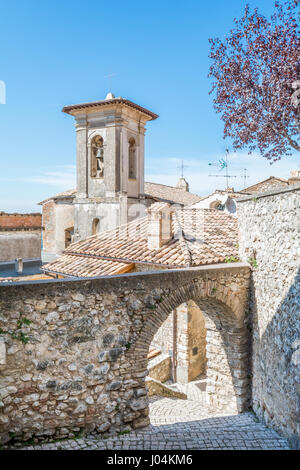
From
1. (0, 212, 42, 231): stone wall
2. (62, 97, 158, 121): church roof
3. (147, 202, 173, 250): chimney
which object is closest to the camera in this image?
(147, 202, 173, 250): chimney

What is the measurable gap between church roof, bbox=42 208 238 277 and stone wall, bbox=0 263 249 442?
2.62 m

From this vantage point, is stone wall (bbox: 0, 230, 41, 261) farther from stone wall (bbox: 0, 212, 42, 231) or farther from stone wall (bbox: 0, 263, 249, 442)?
stone wall (bbox: 0, 263, 249, 442)

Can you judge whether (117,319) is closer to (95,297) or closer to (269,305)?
(95,297)

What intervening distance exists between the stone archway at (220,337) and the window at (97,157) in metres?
11.6

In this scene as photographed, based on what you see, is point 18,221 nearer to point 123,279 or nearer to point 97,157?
point 123,279

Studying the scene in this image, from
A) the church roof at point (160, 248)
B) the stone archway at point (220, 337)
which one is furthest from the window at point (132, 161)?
the stone archway at point (220, 337)

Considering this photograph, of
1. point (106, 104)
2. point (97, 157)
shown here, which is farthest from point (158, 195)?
point (106, 104)

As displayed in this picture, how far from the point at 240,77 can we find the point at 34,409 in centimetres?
799

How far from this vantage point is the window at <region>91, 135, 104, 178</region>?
55.6 ft

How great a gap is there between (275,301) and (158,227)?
14.1 feet

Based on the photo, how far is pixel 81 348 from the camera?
4.80 metres

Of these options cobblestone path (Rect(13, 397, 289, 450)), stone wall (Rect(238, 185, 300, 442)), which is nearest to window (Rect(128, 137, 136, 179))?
stone wall (Rect(238, 185, 300, 442))
